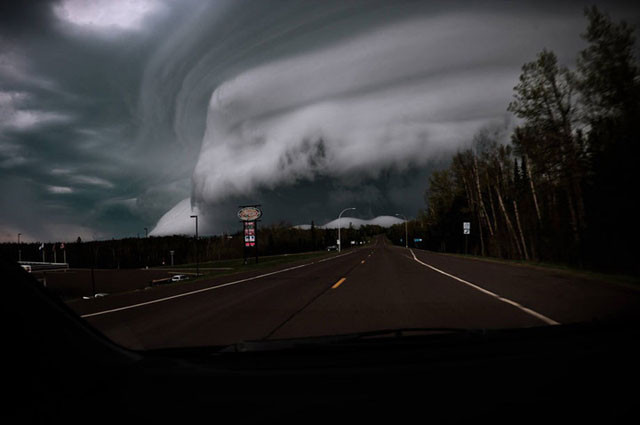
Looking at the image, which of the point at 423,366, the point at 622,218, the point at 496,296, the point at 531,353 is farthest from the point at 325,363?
the point at 622,218

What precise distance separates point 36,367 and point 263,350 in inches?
68.1

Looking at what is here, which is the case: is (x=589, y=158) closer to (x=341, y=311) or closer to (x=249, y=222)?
(x=341, y=311)

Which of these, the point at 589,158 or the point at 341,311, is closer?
the point at 341,311

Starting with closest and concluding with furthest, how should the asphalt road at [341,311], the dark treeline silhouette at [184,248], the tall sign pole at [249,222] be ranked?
the asphalt road at [341,311] → the tall sign pole at [249,222] → the dark treeline silhouette at [184,248]

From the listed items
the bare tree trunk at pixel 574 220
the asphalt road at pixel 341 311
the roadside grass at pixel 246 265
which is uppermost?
the bare tree trunk at pixel 574 220

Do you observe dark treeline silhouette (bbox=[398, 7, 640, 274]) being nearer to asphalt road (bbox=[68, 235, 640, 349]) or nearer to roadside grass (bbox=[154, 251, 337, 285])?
asphalt road (bbox=[68, 235, 640, 349])

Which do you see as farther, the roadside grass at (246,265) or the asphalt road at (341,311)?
the roadside grass at (246,265)

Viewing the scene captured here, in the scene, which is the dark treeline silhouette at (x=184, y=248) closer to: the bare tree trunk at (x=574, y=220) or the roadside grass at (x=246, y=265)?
the roadside grass at (x=246, y=265)

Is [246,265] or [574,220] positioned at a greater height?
[574,220]

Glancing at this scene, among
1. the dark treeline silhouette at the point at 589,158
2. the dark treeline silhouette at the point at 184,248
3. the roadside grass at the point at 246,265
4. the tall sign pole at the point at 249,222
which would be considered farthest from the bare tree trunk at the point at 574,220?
the dark treeline silhouette at the point at 184,248

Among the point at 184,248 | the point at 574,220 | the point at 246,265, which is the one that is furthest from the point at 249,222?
the point at 184,248

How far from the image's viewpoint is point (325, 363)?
2.08 m

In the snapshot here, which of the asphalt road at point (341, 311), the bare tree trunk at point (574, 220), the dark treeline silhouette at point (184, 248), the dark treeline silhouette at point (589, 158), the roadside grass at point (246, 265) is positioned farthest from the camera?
the dark treeline silhouette at point (184, 248)

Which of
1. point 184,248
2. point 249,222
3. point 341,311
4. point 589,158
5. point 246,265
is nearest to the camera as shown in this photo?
point 341,311
